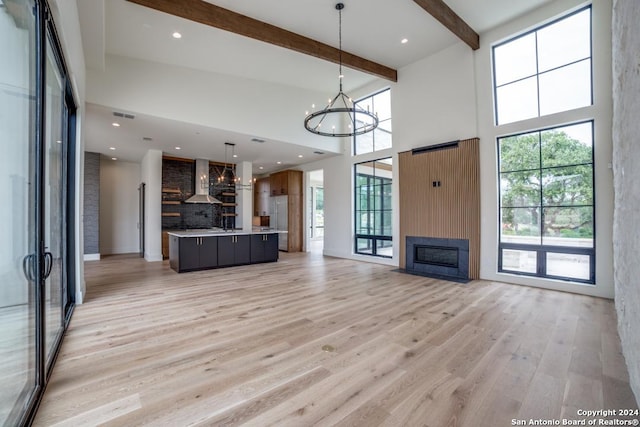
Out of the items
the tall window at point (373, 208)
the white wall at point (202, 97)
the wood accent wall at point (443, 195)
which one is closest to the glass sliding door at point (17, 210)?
the white wall at point (202, 97)

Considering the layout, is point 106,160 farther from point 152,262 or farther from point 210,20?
point 210,20

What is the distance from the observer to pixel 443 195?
6.15 m

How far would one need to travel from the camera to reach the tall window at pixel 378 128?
7531 millimetres

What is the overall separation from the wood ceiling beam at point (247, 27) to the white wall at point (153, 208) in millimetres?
4916

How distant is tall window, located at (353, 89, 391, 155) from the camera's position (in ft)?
24.7

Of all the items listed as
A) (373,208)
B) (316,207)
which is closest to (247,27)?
(373,208)

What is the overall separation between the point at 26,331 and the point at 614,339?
515cm

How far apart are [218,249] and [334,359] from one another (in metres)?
4.99

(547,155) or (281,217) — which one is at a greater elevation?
(547,155)

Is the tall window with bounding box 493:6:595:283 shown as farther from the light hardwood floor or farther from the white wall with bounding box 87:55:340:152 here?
the white wall with bounding box 87:55:340:152

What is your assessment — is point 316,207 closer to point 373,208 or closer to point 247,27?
point 373,208

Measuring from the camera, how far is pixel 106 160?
30.7 feet

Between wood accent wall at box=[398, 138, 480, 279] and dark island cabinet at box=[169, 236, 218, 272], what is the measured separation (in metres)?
4.61

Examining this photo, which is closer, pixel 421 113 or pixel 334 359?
pixel 334 359
